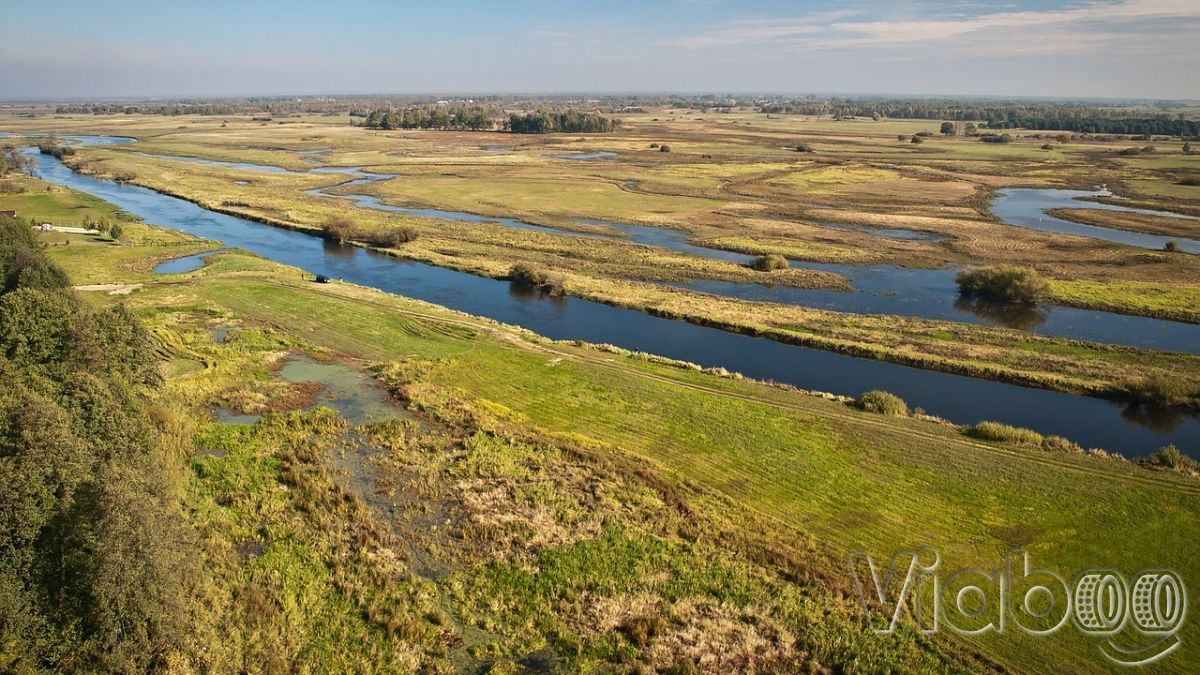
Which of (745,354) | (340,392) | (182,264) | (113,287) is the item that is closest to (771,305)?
(745,354)

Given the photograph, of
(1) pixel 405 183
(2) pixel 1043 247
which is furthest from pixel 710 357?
(1) pixel 405 183

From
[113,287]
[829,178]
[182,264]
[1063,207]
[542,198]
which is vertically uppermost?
[829,178]

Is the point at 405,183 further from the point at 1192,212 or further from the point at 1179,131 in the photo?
the point at 1179,131

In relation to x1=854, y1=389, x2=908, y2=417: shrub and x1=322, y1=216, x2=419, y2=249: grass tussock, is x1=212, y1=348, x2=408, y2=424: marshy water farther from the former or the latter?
x1=322, y1=216, x2=419, y2=249: grass tussock

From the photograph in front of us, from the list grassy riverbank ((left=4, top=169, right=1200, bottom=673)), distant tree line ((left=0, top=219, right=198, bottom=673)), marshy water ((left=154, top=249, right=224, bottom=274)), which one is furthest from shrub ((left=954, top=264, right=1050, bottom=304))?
marshy water ((left=154, top=249, right=224, bottom=274))

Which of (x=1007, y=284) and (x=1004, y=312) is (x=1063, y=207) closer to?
(x=1007, y=284)

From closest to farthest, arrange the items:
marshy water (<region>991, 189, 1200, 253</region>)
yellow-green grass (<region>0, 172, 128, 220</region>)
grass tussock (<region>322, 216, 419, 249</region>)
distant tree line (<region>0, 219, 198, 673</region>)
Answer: distant tree line (<region>0, 219, 198, 673</region>), grass tussock (<region>322, 216, 419, 249</region>), marshy water (<region>991, 189, 1200, 253</region>), yellow-green grass (<region>0, 172, 128, 220</region>)
